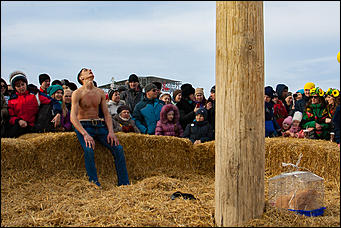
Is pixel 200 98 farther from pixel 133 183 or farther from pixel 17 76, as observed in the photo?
pixel 17 76

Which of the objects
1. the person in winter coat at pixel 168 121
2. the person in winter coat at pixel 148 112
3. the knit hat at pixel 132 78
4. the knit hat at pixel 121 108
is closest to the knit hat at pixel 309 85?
the person in winter coat at pixel 168 121

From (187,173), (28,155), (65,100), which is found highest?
(65,100)

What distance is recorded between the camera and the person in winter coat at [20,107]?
7258 millimetres

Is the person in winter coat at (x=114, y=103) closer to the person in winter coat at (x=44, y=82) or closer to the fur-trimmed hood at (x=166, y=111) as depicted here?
the fur-trimmed hood at (x=166, y=111)

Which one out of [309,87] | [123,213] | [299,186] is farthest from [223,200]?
[309,87]

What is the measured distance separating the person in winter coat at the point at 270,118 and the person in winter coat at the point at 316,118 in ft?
2.52

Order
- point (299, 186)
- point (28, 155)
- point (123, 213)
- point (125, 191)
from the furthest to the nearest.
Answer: point (28, 155) < point (125, 191) < point (299, 186) < point (123, 213)

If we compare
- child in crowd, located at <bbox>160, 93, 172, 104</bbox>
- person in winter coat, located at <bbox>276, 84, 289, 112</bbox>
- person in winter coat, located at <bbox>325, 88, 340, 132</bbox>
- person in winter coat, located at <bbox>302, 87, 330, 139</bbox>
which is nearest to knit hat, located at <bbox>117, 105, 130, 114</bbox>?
child in crowd, located at <bbox>160, 93, 172, 104</bbox>

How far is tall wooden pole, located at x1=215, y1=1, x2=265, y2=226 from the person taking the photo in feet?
11.7

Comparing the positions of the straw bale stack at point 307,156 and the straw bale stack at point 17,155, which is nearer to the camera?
the straw bale stack at point 17,155

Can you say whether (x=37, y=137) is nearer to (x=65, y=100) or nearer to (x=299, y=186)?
(x=65, y=100)

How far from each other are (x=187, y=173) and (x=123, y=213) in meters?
3.79

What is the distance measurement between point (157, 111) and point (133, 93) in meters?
1.16

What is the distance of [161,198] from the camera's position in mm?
4863
